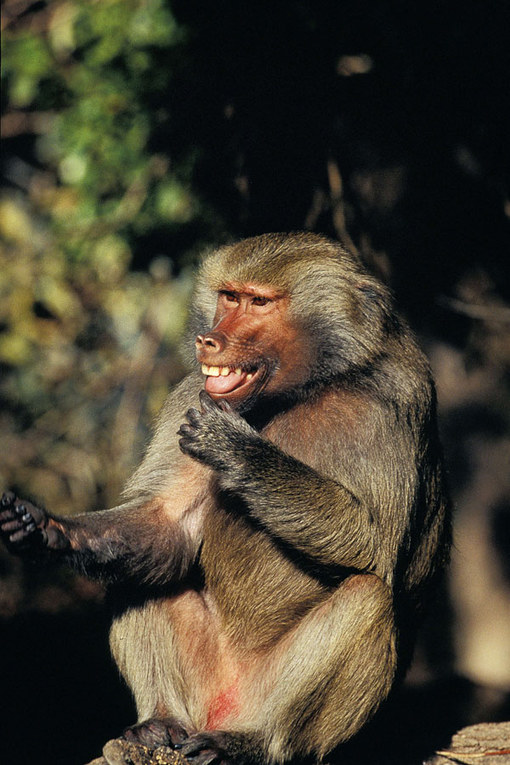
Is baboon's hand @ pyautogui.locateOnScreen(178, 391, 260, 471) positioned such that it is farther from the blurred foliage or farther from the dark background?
the blurred foliage

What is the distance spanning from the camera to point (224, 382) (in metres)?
3.66

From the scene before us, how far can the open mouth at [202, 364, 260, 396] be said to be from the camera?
3.66 m

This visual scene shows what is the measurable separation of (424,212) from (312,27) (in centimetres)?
116

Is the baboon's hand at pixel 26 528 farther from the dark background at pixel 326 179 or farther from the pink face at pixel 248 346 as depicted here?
the dark background at pixel 326 179

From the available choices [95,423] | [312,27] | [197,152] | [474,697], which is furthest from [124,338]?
[474,697]

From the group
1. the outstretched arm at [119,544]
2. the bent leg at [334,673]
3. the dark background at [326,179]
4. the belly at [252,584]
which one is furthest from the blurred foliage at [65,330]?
the bent leg at [334,673]

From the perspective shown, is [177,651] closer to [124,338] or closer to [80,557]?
[80,557]

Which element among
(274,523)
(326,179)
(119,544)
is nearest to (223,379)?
(274,523)

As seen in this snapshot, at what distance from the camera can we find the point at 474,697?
540 centimetres

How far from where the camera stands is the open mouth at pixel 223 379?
3662 millimetres

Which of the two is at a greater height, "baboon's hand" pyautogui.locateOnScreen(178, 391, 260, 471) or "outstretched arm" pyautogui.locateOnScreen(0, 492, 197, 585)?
"baboon's hand" pyautogui.locateOnScreen(178, 391, 260, 471)

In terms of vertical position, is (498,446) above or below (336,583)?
below

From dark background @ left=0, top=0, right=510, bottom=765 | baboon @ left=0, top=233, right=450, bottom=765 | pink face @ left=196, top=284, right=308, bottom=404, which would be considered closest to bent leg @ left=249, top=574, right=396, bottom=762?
baboon @ left=0, top=233, right=450, bottom=765

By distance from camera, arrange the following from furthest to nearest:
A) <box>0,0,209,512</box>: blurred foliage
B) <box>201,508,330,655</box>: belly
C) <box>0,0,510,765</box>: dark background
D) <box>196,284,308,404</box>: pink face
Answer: <box>0,0,209,512</box>: blurred foliage
<box>0,0,510,765</box>: dark background
<box>201,508,330,655</box>: belly
<box>196,284,308,404</box>: pink face
